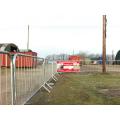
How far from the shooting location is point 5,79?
22.4ft

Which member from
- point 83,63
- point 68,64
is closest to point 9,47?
point 83,63

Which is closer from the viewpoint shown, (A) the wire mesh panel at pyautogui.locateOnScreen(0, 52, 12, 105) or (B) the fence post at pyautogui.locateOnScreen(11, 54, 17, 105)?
(A) the wire mesh panel at pyautogui.locateOnScreen(0, 52, 12, 105)

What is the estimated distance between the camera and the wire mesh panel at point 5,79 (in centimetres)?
667

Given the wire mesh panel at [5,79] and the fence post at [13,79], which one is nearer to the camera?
the wire mesh panel at [5,79]

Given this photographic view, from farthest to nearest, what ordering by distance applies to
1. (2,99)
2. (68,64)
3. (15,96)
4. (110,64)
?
1. (110,64)
2. (68,64)
3. (15,96)
4. (2,99)

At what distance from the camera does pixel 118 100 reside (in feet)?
37.2

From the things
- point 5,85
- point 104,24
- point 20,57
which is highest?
point 104,24

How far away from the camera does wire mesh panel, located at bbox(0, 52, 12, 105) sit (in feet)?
21.9

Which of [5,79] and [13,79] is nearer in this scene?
[5,79]
